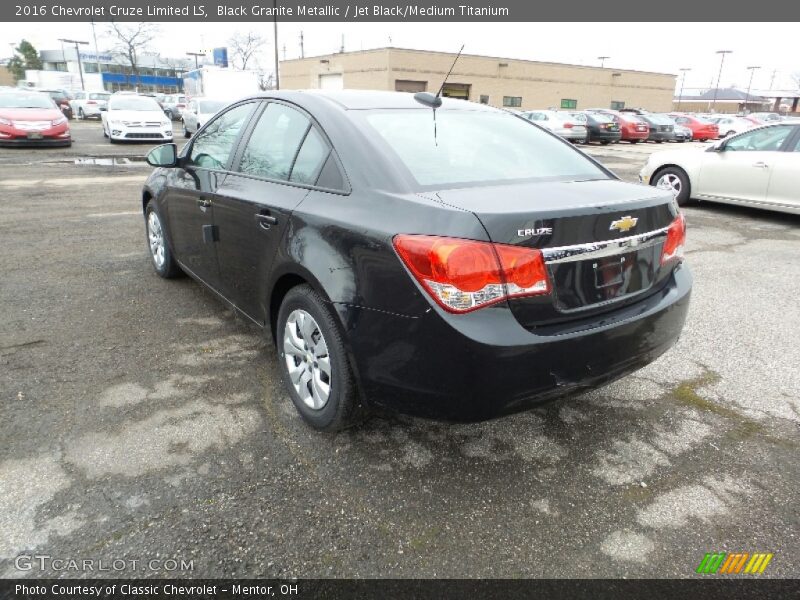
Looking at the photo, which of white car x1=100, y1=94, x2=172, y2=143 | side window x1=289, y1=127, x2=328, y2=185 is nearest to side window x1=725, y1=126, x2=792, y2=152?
side window x1=289, y1=127, x2=328, y2=185

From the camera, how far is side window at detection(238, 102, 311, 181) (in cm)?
302

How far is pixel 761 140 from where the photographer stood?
830cm

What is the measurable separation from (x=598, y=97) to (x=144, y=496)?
57.3 metres

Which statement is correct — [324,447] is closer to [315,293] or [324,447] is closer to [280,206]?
[315,293]

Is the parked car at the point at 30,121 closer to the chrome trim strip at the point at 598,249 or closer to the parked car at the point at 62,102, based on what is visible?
the chrome trim strip at the point at 598,249

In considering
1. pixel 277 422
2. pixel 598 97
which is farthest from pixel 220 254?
pixel 598 97

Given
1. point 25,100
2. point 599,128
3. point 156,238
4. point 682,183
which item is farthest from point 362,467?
point 599,128

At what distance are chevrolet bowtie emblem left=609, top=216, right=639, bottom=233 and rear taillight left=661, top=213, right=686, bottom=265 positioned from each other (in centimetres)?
36

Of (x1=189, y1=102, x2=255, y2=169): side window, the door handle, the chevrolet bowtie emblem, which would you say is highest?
(x1=189, y1=102, x2=255, y2=169): side window

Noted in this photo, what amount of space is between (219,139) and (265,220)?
1279 mm

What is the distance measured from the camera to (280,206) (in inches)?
112

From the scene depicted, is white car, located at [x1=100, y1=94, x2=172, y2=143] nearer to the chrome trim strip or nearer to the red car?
the chrome trim strip

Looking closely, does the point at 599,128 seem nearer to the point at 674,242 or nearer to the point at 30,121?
the point at 30,121

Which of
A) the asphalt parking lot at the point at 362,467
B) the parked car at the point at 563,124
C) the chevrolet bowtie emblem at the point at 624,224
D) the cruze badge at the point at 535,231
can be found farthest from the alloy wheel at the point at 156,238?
the parked car at the point at 563,124
